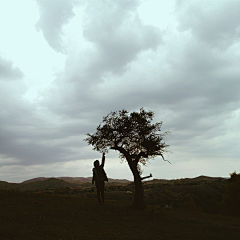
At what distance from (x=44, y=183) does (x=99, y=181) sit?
74.3 metres

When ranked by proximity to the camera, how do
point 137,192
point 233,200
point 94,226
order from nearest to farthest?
point 94,226
point 137,192
point 233,200

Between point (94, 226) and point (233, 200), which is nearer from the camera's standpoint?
point (94, 226)

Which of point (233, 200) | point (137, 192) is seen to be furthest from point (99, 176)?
point (233, 200)

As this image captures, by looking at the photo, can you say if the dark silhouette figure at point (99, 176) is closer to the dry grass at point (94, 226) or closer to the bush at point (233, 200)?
the dry grass at point (94, 226)

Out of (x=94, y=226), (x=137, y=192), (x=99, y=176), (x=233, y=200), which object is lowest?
(x=94, y=226)

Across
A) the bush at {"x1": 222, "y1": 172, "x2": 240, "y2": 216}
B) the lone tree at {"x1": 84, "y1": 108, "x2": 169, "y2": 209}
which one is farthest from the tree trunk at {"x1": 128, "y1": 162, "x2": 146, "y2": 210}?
the bush at {"x1": 222, "y1": 172, "x2": 240, "y2": 216}

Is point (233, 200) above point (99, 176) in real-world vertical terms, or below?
below

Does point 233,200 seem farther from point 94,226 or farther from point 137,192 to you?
point 94,226

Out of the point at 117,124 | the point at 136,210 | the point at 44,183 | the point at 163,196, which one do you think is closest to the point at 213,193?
the point at 163,196

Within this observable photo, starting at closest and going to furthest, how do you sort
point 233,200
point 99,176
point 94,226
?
point 94,226, point 99,176, point 233,200

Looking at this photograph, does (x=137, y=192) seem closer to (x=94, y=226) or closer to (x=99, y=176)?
(x=99, y=176)

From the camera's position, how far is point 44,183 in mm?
90625

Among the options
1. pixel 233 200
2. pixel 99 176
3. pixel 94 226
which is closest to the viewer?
pixel 94 226

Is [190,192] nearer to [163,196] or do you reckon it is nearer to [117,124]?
[163,196]
